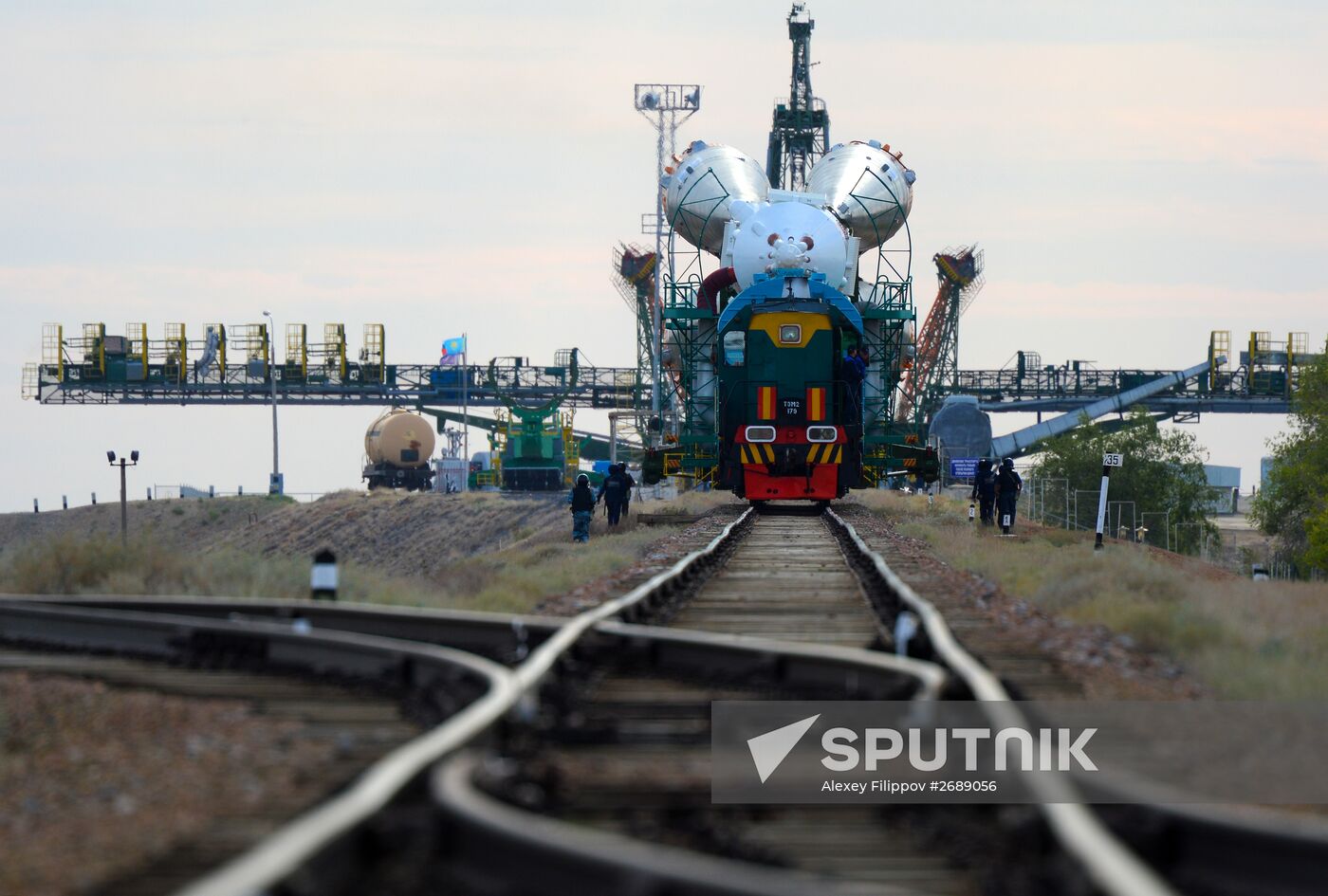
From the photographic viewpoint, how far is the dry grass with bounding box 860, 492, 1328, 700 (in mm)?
10000

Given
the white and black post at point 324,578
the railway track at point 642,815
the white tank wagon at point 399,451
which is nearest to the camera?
the railway track at point 642,815

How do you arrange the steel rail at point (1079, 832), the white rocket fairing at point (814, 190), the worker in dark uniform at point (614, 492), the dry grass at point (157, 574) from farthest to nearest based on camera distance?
the white rocket fairing at point (814, 190), the worker in dark uniform at point (614, 492), the dry grass at point (157, 574), the steel rail at point (1079, 832)

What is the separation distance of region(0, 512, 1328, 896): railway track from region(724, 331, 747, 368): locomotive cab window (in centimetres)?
2169

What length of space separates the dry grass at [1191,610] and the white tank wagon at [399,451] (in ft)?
216

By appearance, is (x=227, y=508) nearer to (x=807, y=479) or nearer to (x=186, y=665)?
(x=807, y=479)

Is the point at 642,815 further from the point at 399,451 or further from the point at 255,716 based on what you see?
the point at 399,451

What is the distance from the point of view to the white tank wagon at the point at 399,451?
87688 mm

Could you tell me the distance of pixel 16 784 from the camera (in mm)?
7520

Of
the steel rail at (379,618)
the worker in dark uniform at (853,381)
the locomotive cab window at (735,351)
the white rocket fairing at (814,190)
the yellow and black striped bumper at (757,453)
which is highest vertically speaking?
the white rocket fairing at (814,190)

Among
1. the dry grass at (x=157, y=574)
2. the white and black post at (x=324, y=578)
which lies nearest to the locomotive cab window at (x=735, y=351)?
the dry grass at (x=157, y=574)

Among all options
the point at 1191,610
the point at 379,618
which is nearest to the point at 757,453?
the point at 1191,610

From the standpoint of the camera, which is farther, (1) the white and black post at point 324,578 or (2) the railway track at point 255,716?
(1) the white and black post at point 324,578

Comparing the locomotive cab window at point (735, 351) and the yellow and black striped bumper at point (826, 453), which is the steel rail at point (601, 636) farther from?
the locomotive cab window at point (735, 351)

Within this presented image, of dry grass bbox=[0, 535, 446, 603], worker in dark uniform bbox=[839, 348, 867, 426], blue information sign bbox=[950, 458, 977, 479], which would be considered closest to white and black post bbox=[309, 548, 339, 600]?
dry grass bbox=[0, 535, 446, 603]
